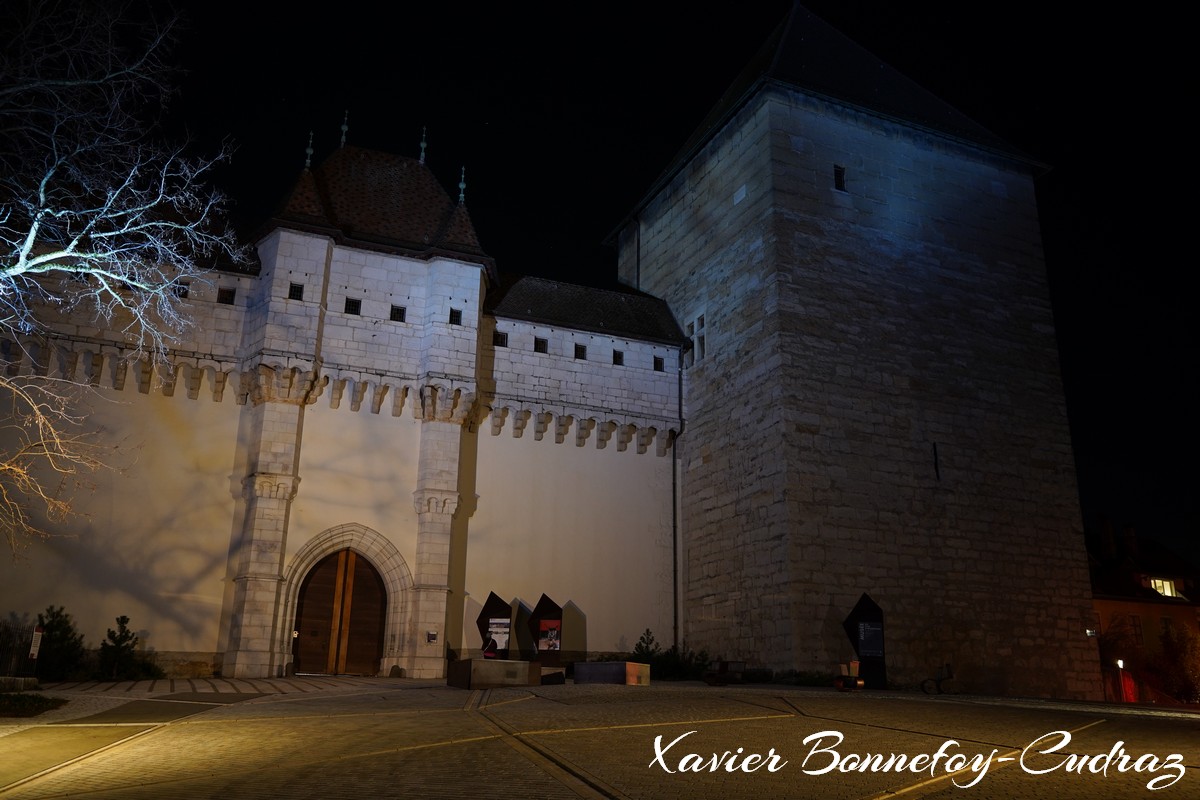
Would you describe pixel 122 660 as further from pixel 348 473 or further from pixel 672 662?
pixel 672 662

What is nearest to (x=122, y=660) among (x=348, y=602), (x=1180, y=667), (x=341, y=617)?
(x=341, y=617)

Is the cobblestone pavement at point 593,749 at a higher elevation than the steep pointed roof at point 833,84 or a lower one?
lower

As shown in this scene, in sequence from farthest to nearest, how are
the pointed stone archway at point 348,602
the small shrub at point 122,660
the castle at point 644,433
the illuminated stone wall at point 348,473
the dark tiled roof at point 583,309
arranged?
the dark tiled roof at point 583,309 → the pointed stone archway at point 348,602 → the castle at point 644,433 → the illuminated stone wall at point 348,473 → the small shrub at point 122,660

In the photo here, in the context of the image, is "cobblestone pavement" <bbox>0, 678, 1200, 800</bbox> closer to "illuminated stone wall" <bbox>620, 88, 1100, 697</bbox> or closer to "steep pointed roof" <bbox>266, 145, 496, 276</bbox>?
"illuminated stone wall" <bbox>620, 88, 1100, 697</bbox>

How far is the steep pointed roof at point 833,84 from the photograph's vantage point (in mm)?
22594

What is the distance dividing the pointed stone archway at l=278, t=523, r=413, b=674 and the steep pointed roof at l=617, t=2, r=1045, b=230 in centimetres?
1322

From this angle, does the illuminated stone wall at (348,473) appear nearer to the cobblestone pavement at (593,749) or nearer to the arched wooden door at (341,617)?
Result: the arched wooden door at (341,617)

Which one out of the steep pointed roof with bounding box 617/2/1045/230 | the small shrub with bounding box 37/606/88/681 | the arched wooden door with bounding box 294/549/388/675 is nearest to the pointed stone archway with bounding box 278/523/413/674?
the arched wooden door with bounding box 294/549/388/675

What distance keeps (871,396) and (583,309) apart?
295 inches

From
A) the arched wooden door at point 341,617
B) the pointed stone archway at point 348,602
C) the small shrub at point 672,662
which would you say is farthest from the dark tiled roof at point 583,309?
the small shrub at point 672,662

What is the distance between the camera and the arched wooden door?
752 inches

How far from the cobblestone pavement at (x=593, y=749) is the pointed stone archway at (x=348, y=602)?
6.07m

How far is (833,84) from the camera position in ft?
76.4

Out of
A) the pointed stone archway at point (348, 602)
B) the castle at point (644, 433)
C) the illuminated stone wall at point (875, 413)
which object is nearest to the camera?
the castle at point (644, 433)
